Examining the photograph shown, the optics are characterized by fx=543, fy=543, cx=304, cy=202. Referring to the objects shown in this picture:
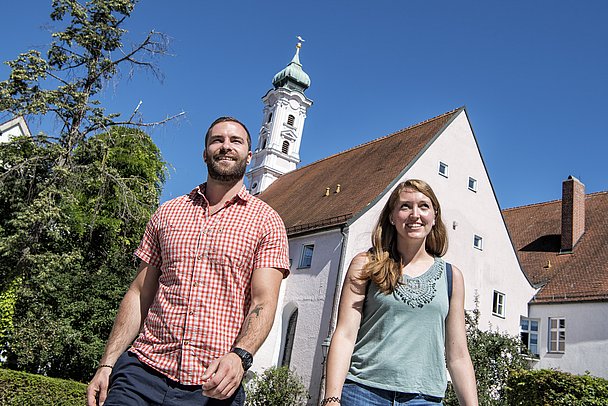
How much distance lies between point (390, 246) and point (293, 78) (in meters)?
47.9

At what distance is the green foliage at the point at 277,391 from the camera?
17.4m

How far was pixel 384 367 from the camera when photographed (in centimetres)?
298

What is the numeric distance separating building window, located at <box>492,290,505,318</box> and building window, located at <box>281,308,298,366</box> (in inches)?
337

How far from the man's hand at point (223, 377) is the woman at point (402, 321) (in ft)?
1.83

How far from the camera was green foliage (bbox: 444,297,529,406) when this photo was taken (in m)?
17.8

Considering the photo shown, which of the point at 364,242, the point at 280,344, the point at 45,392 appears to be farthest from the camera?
the point at 280,344

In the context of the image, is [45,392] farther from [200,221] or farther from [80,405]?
[200,221]

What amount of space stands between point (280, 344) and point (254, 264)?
18.8 meters

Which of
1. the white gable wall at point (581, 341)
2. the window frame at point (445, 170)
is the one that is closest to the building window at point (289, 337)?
the window frame at point (445, 170)

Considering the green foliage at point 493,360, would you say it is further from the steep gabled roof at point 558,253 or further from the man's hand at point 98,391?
the man's hand at point 98,391

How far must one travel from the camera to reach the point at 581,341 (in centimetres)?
2069

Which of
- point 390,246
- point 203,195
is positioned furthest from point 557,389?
point 203,195

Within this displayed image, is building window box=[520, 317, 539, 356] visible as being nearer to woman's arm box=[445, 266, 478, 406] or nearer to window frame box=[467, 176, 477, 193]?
window frame box=[467, 176, 477, 193]

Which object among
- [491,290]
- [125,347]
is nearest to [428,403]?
[125,347]
